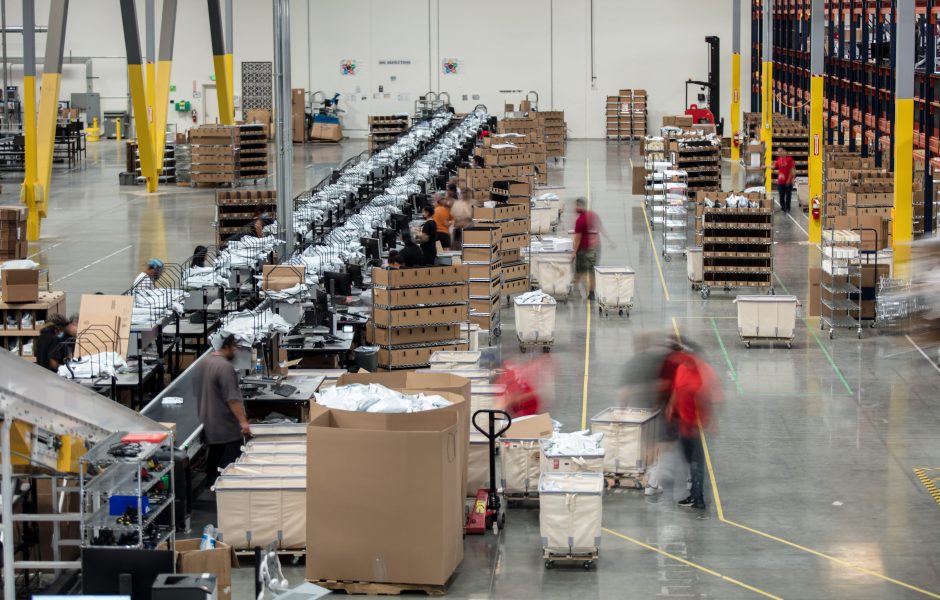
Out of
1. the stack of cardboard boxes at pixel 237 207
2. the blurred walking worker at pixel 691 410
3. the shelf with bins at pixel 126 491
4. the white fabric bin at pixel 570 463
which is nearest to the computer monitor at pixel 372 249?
the stack of cardboard boxes at pixel 237 207

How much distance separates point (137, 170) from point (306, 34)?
14209 mm

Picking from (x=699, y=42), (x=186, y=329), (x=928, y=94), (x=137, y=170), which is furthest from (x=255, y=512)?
(x=699, y=42)

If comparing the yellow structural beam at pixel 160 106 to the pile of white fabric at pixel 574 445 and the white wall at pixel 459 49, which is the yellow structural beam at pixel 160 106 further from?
the pile of white fabric at pixel 574 445

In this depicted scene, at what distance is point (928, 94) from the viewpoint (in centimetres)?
2378

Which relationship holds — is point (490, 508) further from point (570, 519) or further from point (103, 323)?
point (103, 323)

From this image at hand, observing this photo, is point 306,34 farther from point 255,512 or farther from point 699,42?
point 255,512

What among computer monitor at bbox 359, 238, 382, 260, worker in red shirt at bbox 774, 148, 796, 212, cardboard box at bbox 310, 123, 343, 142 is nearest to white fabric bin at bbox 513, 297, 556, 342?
computer monitor at bbox 359, 238, 382, 260

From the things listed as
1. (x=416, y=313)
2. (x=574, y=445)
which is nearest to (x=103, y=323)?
(x=416, y=313)

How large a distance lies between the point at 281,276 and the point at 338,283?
0.76 meters

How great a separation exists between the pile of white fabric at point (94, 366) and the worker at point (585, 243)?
890cm

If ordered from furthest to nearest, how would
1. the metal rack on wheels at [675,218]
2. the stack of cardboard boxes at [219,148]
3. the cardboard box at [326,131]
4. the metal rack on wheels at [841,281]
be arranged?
the cardboard box at [326,131], the stack of cardboard boxes at [219,148], the metal rack on wheels at [675,218], the metal rack on wheels at [841,281]

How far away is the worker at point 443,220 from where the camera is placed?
19766mm

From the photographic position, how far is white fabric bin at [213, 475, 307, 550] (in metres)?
9.73

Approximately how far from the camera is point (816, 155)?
24109mm
